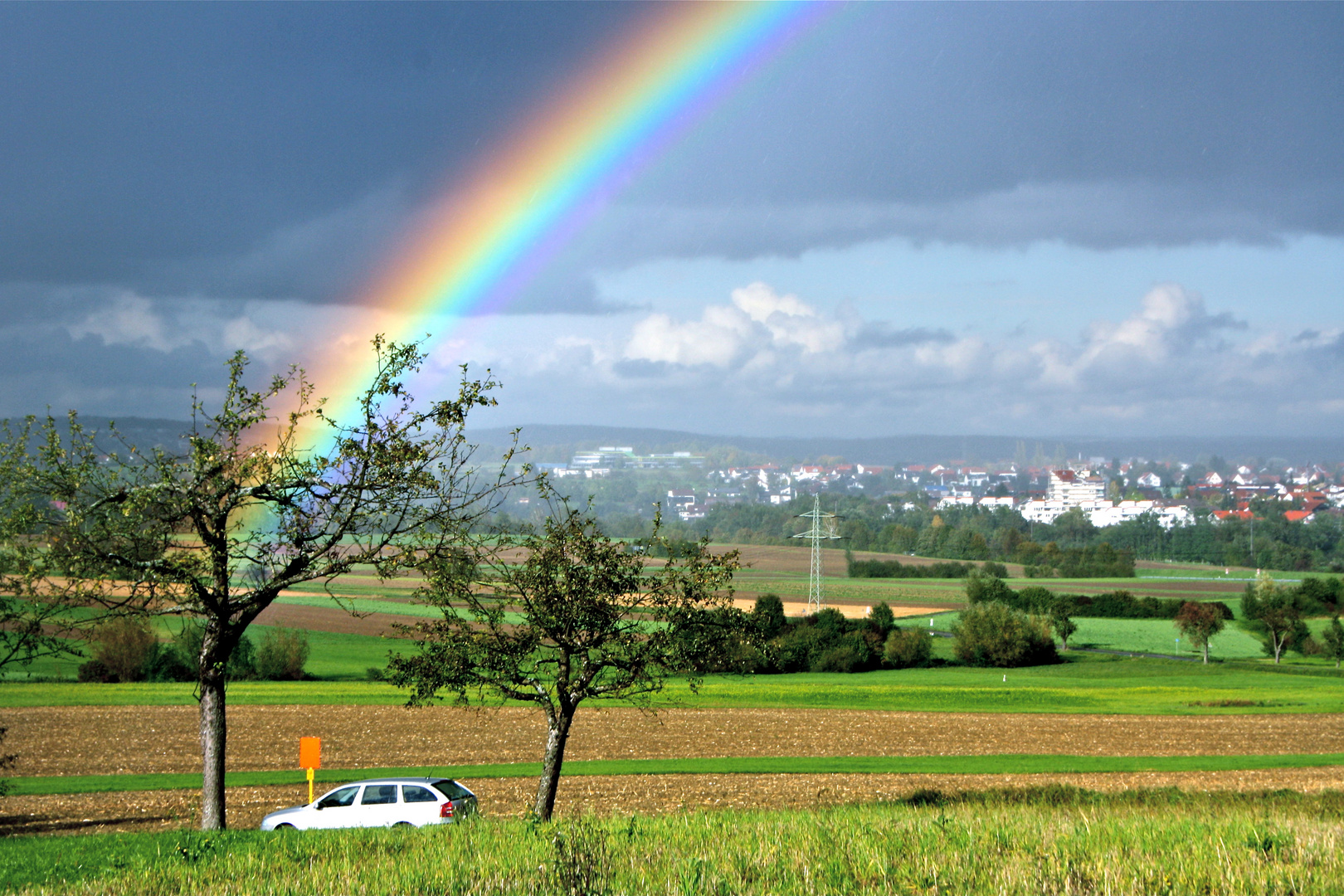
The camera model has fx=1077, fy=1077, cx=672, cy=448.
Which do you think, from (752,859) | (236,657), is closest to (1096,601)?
(236,657)

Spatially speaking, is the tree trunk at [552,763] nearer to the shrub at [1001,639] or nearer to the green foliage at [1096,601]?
the shrub at [1001,639]

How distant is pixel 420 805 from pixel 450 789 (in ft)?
3.19

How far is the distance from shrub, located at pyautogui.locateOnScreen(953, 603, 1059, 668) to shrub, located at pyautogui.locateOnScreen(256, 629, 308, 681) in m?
50.8

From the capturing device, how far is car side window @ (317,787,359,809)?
21062mm

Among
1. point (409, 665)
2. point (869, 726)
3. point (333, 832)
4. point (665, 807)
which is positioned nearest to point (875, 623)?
point (869, 726)

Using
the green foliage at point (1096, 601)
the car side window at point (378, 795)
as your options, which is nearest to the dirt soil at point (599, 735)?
the car side window at point (378, 795)

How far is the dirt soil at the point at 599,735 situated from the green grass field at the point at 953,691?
350 cm

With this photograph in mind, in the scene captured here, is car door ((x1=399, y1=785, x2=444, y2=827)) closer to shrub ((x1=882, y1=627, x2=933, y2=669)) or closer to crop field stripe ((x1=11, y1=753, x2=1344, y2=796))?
crop field stripe ((x1=11, y1=753, x2=1344, y2=796))

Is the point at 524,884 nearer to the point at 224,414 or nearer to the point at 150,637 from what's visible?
the point at 224,414

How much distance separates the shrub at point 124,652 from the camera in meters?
63.7

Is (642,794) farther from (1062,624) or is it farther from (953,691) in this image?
(1062,624)

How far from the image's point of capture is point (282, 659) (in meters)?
67.9

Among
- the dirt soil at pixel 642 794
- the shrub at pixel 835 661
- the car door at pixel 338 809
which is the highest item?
the car door at pixel 338 809

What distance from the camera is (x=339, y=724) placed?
47.0 m
